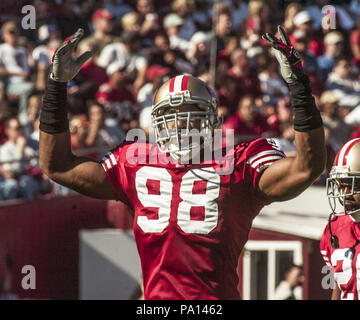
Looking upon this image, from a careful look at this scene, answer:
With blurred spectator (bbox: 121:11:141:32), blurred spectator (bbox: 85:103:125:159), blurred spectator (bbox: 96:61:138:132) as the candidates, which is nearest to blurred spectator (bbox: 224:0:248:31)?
blurred spectator (bbox: 121:11:141:32)

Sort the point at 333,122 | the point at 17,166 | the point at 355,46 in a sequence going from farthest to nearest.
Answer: the point at 355,46 < the point at 333,122 < the point at 17,166

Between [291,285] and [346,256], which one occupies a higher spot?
[346,256]

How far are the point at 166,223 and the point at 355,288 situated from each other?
1.02 metres

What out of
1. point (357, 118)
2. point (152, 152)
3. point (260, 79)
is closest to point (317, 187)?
point (357, 118)

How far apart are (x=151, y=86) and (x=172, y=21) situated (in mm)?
1452

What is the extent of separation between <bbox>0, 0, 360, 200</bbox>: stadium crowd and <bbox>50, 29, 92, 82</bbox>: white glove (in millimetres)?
4039

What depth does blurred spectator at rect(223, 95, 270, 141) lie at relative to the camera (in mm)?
7895

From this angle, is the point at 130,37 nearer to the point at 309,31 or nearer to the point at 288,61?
the point at 309,31

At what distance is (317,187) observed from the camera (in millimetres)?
8109

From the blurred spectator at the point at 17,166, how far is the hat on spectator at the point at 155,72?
5.13ft

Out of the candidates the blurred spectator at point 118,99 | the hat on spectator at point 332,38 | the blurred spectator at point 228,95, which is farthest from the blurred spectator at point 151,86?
the hat on spectator at point 332,38

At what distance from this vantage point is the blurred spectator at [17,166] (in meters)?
7.30

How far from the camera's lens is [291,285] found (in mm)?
6551
